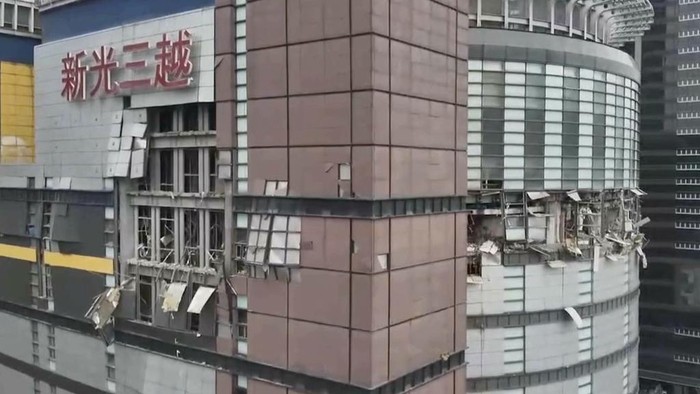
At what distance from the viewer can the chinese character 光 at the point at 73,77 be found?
78.7 ft

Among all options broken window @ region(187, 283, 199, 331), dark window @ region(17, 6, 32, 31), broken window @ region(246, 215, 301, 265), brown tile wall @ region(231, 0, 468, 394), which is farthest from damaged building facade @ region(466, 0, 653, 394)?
dark window @ region(17, 6, 32, 31)

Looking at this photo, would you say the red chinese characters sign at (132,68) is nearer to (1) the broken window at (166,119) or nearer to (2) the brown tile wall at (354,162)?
(1) the broken window at (166,119)

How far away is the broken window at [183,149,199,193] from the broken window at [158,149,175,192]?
75 cm

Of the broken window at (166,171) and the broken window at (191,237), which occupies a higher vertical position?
the broken window at (166,171)

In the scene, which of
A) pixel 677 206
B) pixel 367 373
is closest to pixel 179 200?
pixel 367 373

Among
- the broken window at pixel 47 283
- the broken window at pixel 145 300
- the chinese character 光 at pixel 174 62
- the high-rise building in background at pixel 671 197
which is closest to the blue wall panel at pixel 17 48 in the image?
the broken window at pixel 47 283

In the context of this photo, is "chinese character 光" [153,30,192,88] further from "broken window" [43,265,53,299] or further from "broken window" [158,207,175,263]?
"broken window" [43,265,53,299]

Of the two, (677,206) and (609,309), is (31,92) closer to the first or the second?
(609,309)

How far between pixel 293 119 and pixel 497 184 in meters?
12.3

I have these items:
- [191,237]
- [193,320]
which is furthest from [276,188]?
[193,320]

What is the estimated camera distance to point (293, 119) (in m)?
18.0

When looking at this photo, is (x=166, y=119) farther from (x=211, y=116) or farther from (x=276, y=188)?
(x=276, y=188)

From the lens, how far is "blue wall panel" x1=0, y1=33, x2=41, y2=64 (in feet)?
94.5

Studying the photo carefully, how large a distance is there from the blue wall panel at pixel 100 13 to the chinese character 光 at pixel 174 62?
40.8 inches
